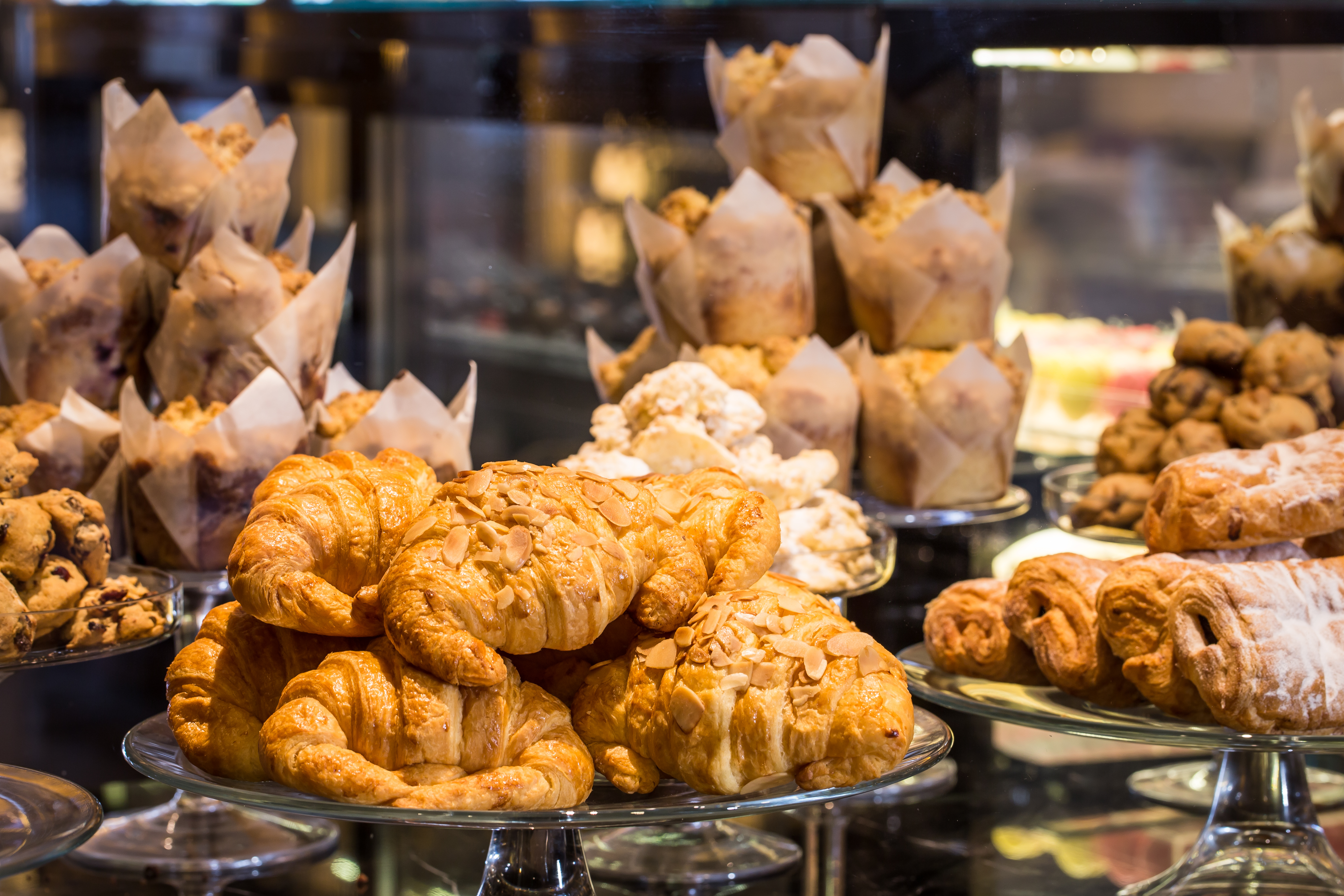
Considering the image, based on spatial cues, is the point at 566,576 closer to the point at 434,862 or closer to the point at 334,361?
the point at 434,862

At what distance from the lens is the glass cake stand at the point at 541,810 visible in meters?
1.13

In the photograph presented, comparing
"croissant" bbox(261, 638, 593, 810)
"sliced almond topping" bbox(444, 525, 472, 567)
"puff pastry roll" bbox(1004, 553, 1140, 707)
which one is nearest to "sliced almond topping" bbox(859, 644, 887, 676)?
"croissant" bbox(261, 638, 593, 810)

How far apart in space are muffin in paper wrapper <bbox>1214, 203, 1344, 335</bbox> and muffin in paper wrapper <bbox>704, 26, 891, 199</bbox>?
748 millimetres

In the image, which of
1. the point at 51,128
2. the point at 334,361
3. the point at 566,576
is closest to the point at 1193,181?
the point at 334,361

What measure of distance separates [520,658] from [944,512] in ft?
3.49

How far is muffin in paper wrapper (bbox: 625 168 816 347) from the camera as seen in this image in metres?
2.15

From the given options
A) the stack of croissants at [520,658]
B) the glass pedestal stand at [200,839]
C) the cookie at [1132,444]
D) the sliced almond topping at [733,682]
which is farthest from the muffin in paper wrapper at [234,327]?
the cookie at [1132,444]

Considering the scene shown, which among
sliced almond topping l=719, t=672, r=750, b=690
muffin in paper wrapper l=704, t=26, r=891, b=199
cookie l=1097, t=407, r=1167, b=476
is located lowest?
sliced almond topping l=719, t=672, r=750, b=690

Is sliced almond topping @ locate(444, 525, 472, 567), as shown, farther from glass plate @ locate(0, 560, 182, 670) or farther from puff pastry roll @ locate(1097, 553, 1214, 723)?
puff pastry roll @ locate(1097, 553, 1214, 723)

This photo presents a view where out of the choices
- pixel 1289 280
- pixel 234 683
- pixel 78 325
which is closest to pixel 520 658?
pixel 234 683

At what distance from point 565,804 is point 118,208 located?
1.24 metres

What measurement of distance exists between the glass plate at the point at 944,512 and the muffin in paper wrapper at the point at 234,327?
0.86 m

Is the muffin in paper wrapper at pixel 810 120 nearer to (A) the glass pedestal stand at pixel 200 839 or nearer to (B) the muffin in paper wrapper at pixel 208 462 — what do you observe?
(B) the muffin in paper wrapper at pixel 208 462

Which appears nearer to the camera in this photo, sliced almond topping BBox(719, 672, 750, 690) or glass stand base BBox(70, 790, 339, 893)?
sliced almond topping BBox(719, 672, 750, 690)
